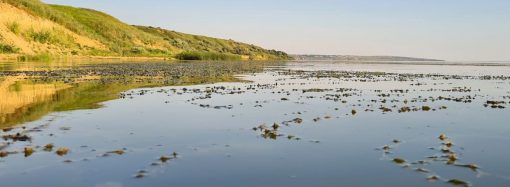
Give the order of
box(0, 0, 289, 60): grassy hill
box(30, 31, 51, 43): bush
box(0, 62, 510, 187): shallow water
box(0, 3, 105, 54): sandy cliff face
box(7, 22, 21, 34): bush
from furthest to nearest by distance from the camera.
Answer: box(30, 31, 51, 43): bush, box(7, 22, 21, 34): bush, box(0, 0, 289, 60): grassy hill, box(0, 3, 105, 54): sandy cliff face, box(0, 62, 510, 187): shallow water

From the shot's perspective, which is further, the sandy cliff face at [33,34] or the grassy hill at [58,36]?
the grassy hill at [58,36]

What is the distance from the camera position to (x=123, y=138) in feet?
37.9

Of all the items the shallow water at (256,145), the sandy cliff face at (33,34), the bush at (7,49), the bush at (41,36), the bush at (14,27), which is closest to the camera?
the shallow water at (256,145)

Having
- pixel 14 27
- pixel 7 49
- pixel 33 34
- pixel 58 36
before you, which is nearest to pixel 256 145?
pixel 7 49

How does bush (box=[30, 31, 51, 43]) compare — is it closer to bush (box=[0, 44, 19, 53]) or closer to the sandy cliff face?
the sandy cliff face

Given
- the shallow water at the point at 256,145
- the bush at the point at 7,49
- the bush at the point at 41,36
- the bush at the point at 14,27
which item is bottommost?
the shallow water at the point at 256,145

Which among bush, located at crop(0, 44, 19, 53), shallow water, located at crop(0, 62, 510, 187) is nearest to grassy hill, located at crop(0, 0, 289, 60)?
bush, located at crop(0, 44, 19, 53)

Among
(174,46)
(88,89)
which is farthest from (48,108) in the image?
(174,46)

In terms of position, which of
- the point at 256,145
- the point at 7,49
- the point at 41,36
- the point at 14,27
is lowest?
the point at 256,145

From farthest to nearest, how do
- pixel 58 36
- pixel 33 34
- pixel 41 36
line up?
pixel 58 36, pixel 41 36, pixel 33 34

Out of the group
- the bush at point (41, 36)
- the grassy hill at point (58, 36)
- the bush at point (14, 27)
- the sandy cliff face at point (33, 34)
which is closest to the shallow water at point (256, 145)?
the grassy hill at point (58, 36)

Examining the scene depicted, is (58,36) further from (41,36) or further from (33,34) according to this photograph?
(33,34)

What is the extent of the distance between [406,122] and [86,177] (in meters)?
10.8

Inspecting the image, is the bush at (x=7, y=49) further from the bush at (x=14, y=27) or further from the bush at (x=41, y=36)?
the bush at (x=41, y=36)
